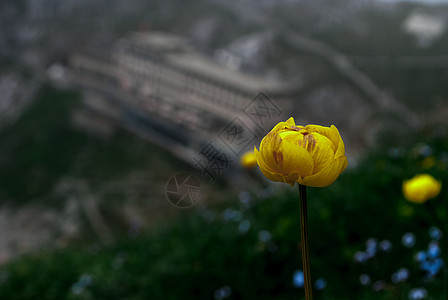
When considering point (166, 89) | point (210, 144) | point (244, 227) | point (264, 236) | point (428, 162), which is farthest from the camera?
point (166, 89)

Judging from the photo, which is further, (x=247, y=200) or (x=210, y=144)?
(x=247, y=200)

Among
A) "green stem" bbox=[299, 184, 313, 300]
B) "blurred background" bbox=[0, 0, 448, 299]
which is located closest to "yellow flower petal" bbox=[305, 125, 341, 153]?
"green stem" bbox=[299, 184, 313, 300]

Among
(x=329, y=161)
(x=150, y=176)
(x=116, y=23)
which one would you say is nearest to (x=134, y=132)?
(x=150, y=176)

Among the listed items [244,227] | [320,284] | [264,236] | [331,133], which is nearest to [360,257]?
[320,284]

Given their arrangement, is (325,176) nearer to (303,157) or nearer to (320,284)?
(303,157)

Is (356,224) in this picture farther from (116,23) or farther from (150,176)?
(116,23)

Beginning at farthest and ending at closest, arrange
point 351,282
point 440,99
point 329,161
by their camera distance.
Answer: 1. point 440,99
2. point 351,282
3. point 329,161
